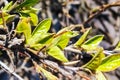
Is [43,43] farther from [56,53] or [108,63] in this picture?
[108,63]

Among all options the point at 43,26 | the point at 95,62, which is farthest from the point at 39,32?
the point at 95,62

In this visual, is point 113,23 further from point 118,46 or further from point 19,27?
point 19,27

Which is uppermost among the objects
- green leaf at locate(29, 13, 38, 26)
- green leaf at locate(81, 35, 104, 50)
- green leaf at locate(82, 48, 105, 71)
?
green leaf at locate(81, 35, 104, 50)

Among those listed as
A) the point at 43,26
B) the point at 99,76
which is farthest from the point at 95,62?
the point at 43,26

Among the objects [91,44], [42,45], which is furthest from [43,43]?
[91,44]

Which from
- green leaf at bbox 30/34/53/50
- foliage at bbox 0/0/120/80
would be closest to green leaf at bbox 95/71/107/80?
foliage at bbox 0/0/120/80

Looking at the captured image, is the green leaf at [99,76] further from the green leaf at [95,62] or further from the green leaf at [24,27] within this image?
the green leaf at [24,27]

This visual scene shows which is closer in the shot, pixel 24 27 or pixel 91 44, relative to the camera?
pixel 24 27

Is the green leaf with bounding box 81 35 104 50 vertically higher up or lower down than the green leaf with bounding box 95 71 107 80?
higher up

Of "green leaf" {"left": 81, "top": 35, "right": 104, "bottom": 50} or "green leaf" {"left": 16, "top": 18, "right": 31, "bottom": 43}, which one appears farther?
"green leaf" {"left": 81, "top": 35, "right": 104, "bottom": 50}

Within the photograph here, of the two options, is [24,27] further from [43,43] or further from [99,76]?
[99,76]

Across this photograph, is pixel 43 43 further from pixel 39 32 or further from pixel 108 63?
pixel 108 63

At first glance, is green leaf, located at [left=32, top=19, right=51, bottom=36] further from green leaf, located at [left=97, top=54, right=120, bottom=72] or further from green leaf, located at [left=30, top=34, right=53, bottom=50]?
green leaf, located at [left=97, top=54, right=120, bottom=72]
